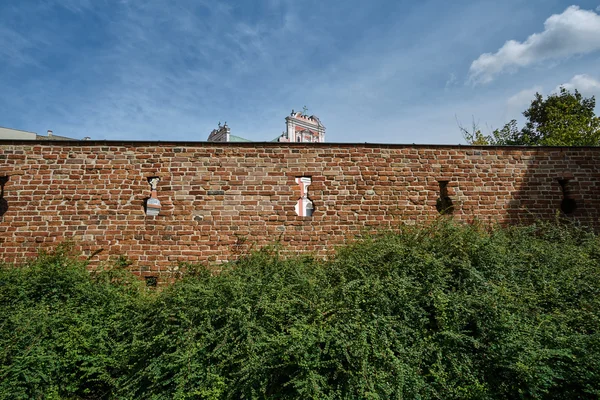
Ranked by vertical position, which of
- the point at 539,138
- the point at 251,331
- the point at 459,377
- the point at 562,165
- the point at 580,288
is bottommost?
the point at 459,377

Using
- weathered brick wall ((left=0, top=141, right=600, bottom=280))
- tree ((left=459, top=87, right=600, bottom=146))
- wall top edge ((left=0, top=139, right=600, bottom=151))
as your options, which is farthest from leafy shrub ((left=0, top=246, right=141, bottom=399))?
tree ((left=459, top=87, right=600, bottom=146))

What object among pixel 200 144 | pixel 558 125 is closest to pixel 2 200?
pixel 200 144

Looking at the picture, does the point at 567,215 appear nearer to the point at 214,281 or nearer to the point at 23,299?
the point at 214,281

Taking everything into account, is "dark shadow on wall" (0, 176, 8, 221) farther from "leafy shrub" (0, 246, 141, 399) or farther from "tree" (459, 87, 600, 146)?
"tree" (459, 87, 600, 146)

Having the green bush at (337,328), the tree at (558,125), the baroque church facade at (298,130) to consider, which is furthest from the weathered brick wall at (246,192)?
the baroque church facade at (298,130)

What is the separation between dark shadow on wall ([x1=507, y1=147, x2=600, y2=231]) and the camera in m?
7.46

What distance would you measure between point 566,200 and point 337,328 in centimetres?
683

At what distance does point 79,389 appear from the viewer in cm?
465

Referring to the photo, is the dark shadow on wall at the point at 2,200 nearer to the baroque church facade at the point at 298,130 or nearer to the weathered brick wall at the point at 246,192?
the weathered brick wall at the point at 246,192

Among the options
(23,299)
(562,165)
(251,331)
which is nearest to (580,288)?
(562,165)

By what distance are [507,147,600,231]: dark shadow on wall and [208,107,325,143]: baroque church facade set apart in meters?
24.8

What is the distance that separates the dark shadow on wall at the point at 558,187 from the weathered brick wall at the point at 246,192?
0.02m

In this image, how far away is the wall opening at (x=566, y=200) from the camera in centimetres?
762

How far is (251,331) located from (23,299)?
4.08 m
